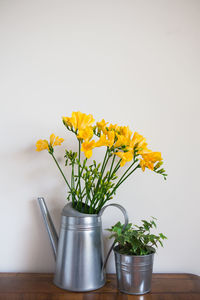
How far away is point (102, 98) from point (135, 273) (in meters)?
0.65

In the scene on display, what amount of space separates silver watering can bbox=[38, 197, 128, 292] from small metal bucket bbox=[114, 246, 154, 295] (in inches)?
3.5

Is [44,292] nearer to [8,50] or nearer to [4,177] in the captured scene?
[4,177]

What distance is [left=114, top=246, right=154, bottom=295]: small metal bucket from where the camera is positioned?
2.91 feet

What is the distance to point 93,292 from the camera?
0.91 m

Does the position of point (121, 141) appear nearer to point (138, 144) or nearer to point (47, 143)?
point (138, 144)

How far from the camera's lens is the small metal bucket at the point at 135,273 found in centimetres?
Result: 89

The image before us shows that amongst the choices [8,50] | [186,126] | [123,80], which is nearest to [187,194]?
[186,126]

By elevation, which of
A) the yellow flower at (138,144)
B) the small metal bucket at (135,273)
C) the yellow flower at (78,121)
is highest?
the yellow flower at (78,121)

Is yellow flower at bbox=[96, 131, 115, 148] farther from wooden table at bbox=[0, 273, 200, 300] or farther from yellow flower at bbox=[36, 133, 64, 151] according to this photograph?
wooden table at bbox=[0, 273, 200, 300]

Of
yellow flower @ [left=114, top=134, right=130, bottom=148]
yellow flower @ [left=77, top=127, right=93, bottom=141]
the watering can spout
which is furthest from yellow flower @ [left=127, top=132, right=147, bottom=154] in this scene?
the watering can spout

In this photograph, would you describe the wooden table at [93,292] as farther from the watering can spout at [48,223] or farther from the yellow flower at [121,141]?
the yellow flower at [121,141]

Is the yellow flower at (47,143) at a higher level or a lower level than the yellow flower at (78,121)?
lower

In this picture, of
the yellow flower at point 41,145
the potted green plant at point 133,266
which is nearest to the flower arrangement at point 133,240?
the potted green plant at point 133,266

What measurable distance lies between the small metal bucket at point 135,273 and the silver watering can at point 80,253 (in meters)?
0.09
